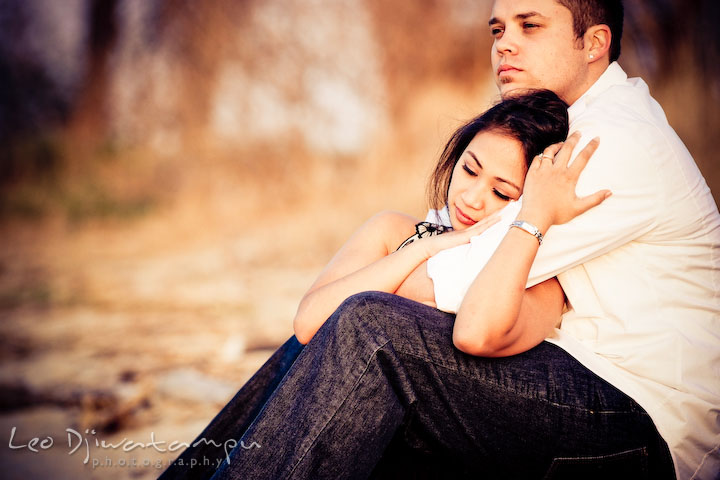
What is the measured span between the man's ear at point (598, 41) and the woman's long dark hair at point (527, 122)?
0.21 meters

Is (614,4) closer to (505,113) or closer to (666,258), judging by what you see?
(505,113)

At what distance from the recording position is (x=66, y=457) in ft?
9.61

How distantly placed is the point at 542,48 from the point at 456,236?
76 centimetres

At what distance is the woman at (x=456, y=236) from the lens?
1812mm

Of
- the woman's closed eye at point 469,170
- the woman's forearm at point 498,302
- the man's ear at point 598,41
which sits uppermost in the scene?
the man's ear at point 598,41

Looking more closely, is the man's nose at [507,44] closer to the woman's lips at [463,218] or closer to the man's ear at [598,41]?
the man's ear at [598,41]

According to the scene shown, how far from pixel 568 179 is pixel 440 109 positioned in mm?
7675

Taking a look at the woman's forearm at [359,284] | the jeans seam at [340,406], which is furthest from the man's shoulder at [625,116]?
→ the jeans seam at [340,406]

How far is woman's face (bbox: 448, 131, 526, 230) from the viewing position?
205cm

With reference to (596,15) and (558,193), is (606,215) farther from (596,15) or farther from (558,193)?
(596,15)

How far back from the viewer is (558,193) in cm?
169

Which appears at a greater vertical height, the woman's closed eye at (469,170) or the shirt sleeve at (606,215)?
the woman's closed eye at (469,170)

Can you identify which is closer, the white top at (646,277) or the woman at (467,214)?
the white top at (646,277)

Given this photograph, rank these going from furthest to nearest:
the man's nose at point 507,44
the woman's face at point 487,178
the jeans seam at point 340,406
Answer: the man's nose at point 507,44 < the woman's face at point 487,178 < the jeans seam at point 340,406
